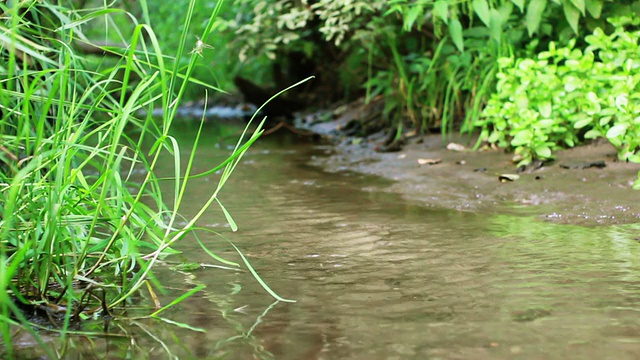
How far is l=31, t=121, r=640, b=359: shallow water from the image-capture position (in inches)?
62.0

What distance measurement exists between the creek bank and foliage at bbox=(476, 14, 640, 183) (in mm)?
107

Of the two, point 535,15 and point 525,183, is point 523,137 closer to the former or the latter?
point 525,183

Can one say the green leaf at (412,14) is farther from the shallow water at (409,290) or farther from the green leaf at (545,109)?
the shallow water at (409,290)

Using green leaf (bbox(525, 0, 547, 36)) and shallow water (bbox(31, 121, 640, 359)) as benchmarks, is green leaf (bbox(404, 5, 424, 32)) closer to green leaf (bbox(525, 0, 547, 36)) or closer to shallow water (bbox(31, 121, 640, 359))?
green leaf (bbox(525, 0, 547, 36))

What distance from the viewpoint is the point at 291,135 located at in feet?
24.3

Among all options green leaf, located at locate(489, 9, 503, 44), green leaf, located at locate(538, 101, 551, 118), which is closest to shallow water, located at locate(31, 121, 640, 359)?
green leaf, located at locate(538, 101, 551, 118)

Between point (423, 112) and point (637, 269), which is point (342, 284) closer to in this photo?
point (637, 269)

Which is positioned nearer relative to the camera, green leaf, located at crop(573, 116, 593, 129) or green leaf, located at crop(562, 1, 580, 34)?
green leaf, located at crop(573, 116, 593, 129)

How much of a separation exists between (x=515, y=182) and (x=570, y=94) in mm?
518

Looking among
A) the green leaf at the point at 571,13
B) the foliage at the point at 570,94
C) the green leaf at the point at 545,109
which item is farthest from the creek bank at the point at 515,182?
the green leaf at the point at 571,13

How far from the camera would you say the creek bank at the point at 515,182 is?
9.96 ft

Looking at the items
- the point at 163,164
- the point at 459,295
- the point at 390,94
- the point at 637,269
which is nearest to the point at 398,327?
the point at 459,295

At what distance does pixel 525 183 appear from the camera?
3588 millimetres

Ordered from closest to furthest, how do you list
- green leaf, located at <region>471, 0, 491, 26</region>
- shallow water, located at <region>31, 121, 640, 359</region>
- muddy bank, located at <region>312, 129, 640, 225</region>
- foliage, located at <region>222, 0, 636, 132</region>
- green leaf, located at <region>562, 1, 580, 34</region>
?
shallow water, located at <region>31, 121, 640, 359</region>, muddy bank, located at <region>312, 129, 640, 225</region>, green leaf, located at <region>562, 1, 580, 34</region>, green leaf, located at <region>471, 0, 491, 26</region>, foliage, located at <region>222, 0, 636, 132</region>
